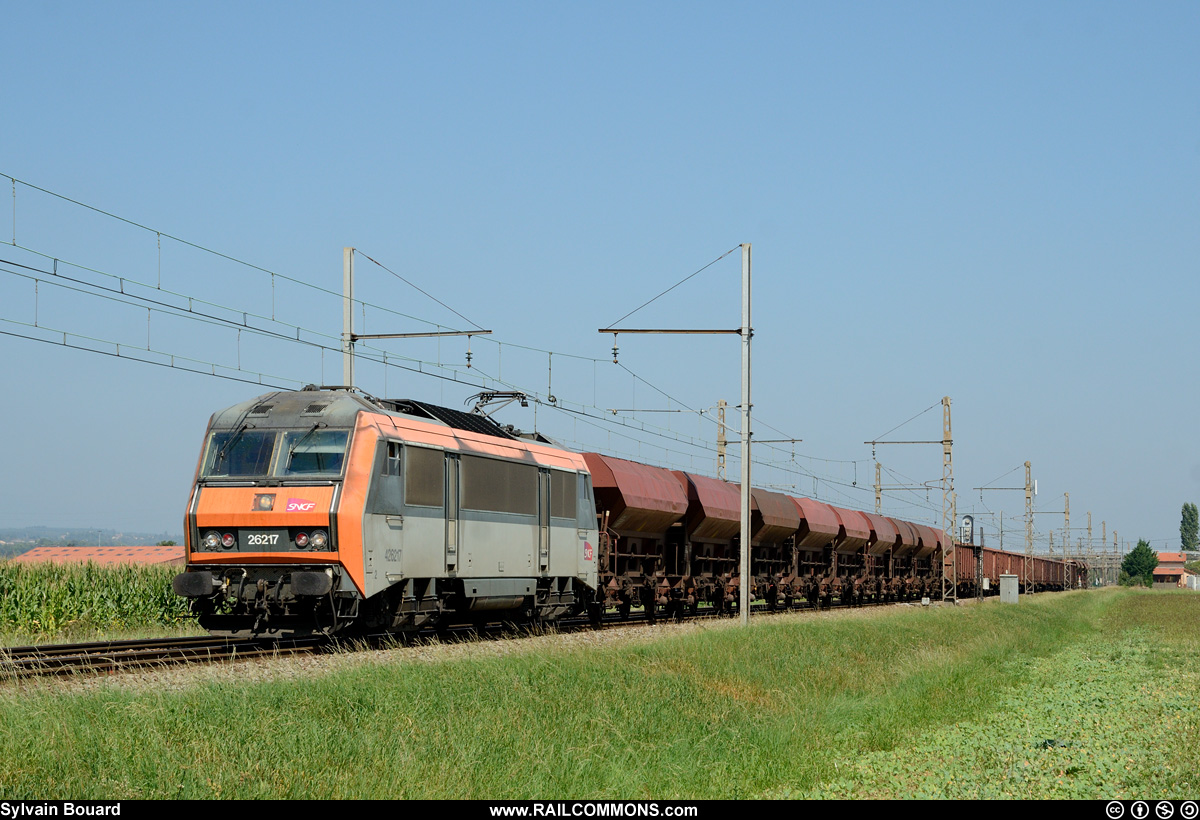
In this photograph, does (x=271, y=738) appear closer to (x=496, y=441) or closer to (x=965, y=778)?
(x=965, y=778)

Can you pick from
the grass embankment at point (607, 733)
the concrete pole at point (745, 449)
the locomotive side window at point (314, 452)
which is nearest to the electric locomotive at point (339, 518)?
the locomotive side window at point (314, 452)

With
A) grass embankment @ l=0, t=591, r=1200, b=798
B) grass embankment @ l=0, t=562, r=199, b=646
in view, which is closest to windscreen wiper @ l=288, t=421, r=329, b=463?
grass embankment @ l=0, t=591, r=1200, b=798

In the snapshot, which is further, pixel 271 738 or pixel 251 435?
pixel 251 435

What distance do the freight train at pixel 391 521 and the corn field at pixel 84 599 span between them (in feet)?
15.3

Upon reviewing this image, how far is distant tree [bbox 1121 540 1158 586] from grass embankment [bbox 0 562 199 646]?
144m

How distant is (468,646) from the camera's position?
19750 millimetres

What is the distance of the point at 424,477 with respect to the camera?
19.5m

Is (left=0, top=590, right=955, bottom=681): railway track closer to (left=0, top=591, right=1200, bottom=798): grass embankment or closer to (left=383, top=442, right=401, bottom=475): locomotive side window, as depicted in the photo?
(left=0, top=591, right=1200, bottom=798): grass embankment

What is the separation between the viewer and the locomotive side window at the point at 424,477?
19.1 m

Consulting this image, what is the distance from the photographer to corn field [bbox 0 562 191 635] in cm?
2348

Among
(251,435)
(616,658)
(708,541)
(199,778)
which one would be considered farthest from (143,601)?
(199,778)

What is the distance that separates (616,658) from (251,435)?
21.2ft

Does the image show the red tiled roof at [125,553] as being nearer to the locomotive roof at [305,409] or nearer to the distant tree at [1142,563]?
the locomotive roof at [305,409]
